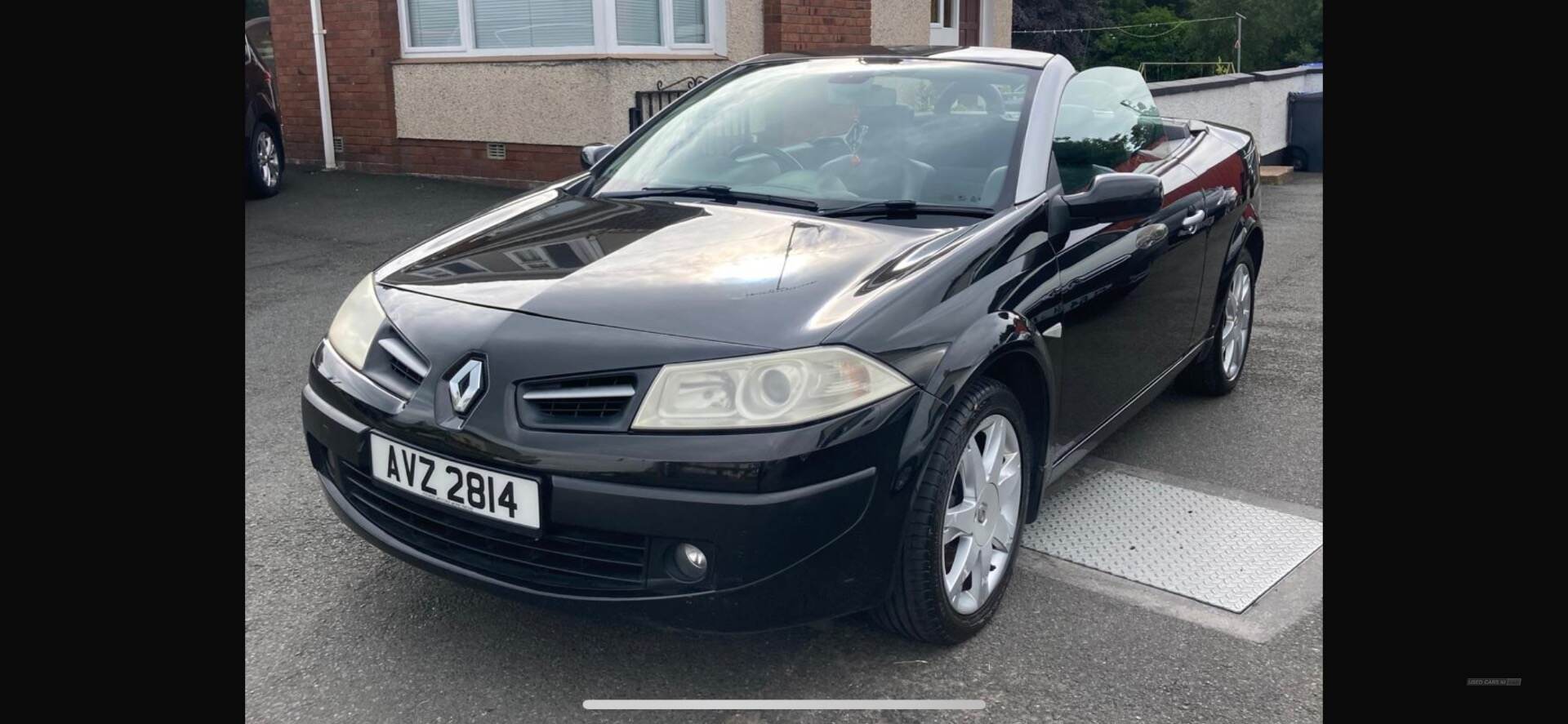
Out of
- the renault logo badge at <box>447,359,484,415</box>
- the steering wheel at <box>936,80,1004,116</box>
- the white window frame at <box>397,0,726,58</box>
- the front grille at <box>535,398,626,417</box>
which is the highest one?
the white window frame at <box>397,0,726,58</box>

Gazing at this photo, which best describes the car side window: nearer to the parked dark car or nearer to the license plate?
the license plate

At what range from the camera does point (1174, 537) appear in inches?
149

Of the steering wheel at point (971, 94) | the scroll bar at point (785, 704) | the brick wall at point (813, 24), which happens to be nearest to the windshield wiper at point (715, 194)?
the steering wheel at point (971, 94)

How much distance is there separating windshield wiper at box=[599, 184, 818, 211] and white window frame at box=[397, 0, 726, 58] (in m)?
7.40

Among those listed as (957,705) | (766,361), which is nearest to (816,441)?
(766,361)

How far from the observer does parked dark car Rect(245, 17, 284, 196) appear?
10.6 metres

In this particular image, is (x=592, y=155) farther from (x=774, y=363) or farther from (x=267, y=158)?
(x=267, y=158)

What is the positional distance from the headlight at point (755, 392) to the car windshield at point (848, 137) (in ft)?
3.24

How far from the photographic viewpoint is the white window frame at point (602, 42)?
430 inches

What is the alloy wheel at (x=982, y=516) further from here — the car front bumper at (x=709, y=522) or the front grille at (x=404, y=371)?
the front grille at (x=404, y=371)

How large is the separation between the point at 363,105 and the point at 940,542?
1102 cm

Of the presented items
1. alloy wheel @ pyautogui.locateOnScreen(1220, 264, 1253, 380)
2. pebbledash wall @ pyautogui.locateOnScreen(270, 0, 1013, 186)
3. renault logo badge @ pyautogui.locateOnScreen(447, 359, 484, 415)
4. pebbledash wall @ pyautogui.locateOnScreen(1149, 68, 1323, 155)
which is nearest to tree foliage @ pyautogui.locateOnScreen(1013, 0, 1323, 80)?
pebbledash wall @ pyautogui.locateOnScreen(1149, 68, 1323, 155)

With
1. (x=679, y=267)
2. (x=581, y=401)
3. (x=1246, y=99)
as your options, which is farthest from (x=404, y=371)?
(x=1246, y=99)
